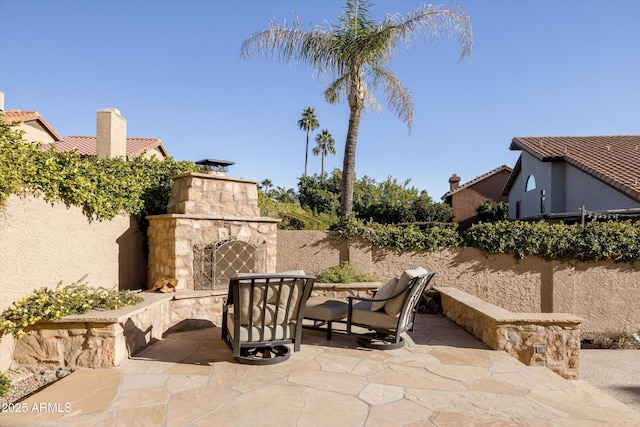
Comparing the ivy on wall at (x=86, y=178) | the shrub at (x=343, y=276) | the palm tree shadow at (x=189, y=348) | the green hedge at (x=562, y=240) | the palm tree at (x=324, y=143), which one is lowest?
the palm tree shadow at (x=189, y=348)

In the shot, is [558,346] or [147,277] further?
[147,277]

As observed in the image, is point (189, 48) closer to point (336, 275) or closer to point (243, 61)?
point (243, 61)

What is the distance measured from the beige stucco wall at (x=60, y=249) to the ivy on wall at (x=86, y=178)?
195 mm

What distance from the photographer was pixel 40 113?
17.0 meters

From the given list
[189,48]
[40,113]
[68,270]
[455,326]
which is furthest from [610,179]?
[40,113]

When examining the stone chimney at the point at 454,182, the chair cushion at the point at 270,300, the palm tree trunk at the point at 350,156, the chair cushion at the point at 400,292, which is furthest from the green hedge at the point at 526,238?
the stone chimney at the point at 454,182

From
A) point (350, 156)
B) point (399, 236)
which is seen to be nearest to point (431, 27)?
point (350, 156)

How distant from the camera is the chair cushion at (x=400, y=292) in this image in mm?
5250

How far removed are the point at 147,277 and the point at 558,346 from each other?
7.93 m

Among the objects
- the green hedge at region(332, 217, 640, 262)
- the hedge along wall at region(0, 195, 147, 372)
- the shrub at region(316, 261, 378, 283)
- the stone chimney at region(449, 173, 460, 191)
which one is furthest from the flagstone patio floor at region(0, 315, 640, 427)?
the stone chimney at region(449, 173, 460, 191)

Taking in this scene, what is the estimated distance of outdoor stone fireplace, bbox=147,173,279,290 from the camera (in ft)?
24.8

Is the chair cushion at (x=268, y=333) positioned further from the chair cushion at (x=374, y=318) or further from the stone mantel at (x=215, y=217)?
the stone mantel at (x=215, y=217)

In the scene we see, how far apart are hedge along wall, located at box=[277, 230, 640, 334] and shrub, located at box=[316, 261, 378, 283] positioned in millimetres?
249

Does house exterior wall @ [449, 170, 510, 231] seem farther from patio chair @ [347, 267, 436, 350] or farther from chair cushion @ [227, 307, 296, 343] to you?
chair cushion @ [227, 307, 296, 343]
